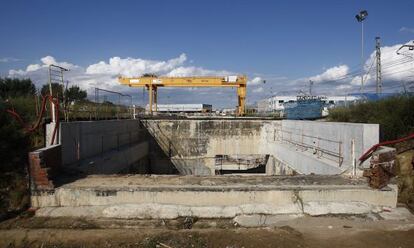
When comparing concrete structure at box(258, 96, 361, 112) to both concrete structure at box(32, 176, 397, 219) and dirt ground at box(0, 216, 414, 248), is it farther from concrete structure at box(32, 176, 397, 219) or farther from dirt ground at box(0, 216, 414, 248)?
dirt ground at box(0, 216, 414, 248)

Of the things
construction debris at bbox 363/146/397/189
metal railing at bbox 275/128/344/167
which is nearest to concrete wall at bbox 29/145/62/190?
construction debris at bbox 363/146/397/189

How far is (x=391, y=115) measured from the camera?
1237 centimetres

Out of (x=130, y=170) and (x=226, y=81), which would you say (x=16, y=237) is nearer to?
(x=130, y=170)

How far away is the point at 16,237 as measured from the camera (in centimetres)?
663

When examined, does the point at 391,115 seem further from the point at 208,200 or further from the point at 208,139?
the point at 208,139

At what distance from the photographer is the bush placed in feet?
38.7

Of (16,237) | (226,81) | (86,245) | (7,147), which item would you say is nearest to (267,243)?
(86,245)

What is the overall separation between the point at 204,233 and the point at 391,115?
28.9 ft

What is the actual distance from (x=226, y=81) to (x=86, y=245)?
26.0m

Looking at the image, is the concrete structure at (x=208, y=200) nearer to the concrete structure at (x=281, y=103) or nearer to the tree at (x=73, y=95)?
the tree at (x=73, y=95)

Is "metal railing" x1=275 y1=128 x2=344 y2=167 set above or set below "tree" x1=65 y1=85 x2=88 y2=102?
below

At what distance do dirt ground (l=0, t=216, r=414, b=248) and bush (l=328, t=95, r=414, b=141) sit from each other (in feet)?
17.3

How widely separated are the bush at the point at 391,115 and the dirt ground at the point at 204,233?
5265mm

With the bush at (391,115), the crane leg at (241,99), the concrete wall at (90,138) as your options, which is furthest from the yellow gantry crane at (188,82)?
the bush at (391,115)
